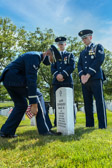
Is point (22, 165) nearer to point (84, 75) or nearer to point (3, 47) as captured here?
point (84, 75)

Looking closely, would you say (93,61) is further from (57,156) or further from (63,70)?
(57,156)

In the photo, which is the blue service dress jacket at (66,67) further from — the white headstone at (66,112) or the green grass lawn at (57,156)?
the green grass lawn at (57,156)

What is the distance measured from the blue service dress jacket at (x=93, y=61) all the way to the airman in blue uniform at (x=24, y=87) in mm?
1333

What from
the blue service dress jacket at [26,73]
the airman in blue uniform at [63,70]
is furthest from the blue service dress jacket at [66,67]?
the blue service dress jacket at [26,73]

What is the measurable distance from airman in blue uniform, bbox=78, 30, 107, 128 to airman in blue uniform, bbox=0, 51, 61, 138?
1.35 metres

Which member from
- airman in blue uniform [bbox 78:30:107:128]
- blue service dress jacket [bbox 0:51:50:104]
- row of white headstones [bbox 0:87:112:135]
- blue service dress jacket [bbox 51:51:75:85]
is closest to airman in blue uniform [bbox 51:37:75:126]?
blue service dress jacket [bbox 51:51:75:85]

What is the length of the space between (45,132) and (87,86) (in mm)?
1864

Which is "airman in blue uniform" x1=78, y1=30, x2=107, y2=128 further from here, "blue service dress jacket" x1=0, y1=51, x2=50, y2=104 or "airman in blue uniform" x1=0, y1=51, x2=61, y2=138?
"blue service dress jacket" x1=0, y1=51, x2=50, y2=104

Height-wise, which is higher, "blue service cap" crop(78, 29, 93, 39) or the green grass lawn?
"blue service cap" crop(78, 29, 93, 39)

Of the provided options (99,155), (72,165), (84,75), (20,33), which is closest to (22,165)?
(72,165)

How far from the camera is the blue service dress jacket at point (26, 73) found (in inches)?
132

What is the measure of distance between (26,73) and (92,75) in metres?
1.93

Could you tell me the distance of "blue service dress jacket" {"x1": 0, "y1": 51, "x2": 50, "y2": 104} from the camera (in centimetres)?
335

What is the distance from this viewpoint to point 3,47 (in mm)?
22719
